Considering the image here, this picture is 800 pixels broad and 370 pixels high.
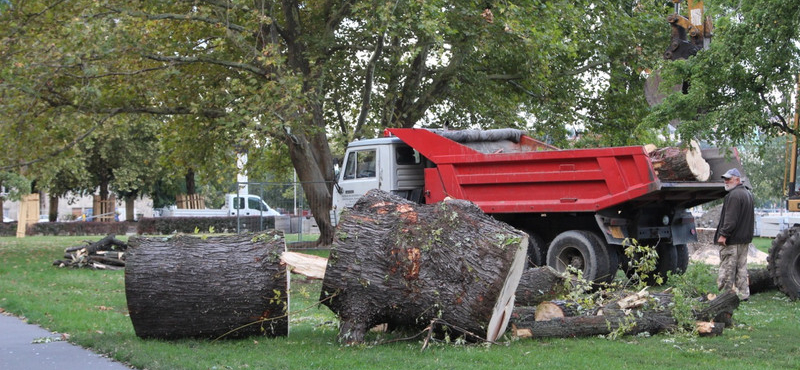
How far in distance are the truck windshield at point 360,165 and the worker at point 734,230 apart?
6586mm

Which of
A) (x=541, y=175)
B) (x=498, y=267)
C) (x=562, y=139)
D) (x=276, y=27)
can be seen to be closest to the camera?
(x=498, y=267)

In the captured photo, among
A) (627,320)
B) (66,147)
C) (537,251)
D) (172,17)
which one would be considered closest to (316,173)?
(172,17)

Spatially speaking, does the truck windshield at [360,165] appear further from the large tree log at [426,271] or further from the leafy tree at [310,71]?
the large tree log at [426,271]

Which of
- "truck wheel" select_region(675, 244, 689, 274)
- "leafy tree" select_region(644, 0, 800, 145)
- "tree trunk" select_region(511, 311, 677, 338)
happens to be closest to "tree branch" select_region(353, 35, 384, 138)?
"truck wheel" select_region(675, 244, 689, 274)

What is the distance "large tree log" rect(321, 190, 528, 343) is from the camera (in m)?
7.58

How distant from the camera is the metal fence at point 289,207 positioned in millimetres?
24203

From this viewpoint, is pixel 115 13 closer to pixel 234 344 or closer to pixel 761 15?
pixel 234 344

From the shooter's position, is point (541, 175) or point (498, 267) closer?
point (498, 267)

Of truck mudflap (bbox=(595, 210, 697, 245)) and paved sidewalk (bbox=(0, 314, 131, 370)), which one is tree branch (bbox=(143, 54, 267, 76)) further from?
paved sidewalk (bbox=(0, 314, 131, 370))

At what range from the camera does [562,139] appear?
76.0 feet

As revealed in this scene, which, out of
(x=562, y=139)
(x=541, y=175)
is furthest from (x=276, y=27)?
(x=541, y=175)

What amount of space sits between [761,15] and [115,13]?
13.9 m

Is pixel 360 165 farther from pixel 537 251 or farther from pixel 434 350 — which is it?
pixel 434 350

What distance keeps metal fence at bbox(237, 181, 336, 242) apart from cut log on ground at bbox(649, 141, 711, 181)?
12678 mm
